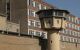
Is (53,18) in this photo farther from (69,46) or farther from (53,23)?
(69,46)

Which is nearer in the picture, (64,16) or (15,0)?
(64,16)

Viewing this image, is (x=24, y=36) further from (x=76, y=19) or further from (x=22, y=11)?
(x=76, y=19)

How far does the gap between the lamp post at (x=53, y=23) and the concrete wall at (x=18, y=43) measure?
5.12 feet

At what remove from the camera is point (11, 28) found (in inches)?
1793

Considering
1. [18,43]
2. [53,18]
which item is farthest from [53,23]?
[18,43]

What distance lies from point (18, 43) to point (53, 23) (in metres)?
4.90

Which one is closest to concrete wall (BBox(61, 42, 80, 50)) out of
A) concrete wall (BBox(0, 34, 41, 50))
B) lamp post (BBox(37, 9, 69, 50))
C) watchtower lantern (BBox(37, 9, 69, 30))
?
lamp post (BBox(37, 9, 69, 50))

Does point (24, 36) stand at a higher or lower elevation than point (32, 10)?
lower

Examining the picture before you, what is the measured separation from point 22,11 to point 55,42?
3402cm

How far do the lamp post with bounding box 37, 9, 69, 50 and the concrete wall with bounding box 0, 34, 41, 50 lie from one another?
5.12 ft

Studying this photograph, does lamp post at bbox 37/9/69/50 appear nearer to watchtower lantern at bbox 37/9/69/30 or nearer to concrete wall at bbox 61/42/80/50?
watchtower lantern at bbox 37/9/69/30

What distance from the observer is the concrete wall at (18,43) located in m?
26.7

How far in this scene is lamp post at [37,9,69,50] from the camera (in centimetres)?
3188

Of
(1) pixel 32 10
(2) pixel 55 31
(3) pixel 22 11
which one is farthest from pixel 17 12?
(2) pixel 55 31
